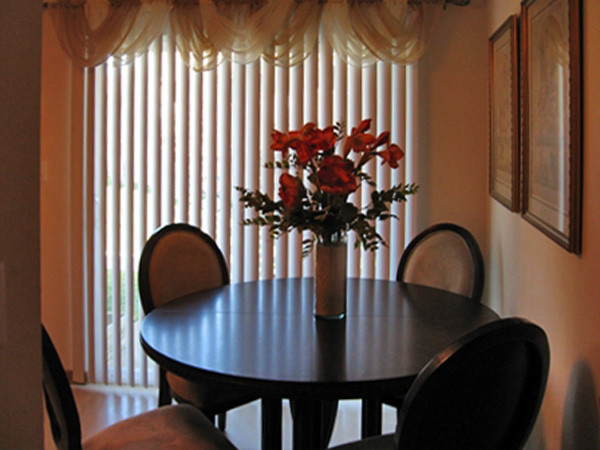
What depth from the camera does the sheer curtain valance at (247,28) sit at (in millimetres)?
3531

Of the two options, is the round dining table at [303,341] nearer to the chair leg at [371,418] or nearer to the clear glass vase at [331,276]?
the clear glass vase at [331,276]

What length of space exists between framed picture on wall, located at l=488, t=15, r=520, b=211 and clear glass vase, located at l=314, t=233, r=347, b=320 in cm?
79

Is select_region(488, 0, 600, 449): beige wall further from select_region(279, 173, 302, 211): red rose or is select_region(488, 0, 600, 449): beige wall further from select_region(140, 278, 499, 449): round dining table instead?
select_region(279, 173, 302, 211): red rose

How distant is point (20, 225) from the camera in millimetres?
1003

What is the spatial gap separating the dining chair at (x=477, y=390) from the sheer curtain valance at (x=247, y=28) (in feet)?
7.29

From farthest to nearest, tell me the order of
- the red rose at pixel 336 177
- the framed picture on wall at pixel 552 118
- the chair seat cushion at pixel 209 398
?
the chair seat cushion at pixel 209 398 < the red rose at pixel 336 177 < the framed picture on wall at pixel 552 118

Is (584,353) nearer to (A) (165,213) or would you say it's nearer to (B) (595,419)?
(B) (595,419)

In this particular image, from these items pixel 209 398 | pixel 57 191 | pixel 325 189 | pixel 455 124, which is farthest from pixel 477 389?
pixel 57 191

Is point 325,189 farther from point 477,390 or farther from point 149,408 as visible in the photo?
point 149,408

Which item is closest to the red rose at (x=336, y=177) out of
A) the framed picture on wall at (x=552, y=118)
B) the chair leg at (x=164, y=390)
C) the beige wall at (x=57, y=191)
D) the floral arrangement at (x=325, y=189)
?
the floral arrangement at (x=325, y=189)

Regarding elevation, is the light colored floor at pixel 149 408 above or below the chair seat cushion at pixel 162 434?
below

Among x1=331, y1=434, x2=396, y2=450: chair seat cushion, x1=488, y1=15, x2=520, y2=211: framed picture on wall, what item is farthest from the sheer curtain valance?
x1=331, y1=434, x2=396, y2=450: chair seat cushion

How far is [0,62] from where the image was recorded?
952mm

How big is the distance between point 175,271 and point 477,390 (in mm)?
1772
